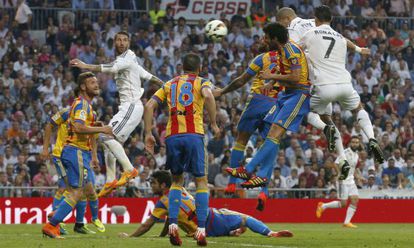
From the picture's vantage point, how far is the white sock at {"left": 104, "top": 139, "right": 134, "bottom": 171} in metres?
22.1

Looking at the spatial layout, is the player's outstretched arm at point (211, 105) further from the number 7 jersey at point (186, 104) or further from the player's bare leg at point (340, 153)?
the player's bare leg at point (340, 153)

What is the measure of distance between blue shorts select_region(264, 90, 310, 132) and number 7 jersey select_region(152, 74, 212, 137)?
1.68 metres

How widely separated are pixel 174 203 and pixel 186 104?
1436mm

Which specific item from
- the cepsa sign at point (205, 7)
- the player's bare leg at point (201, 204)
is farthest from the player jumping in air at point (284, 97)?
the cepsa sign at point (205, 7)

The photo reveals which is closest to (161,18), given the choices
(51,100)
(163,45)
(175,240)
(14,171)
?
(163,45)

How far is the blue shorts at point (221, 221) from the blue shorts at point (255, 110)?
5.62 feet

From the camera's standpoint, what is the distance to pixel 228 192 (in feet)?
61.7

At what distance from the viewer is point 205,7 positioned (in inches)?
1452

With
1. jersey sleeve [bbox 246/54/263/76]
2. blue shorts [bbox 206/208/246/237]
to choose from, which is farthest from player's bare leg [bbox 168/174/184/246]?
jersey sleeve [bbox 246/54/263/76]

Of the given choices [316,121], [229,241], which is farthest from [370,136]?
[229,241]

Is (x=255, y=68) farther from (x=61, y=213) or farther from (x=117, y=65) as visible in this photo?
(x=117, y=65)

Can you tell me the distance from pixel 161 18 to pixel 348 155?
10860 mm

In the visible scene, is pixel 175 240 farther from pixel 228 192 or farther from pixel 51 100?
pixel 51 100

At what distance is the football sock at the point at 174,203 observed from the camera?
16781 millimetres
